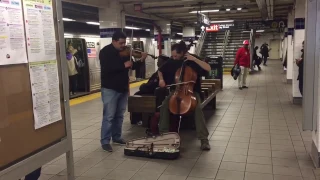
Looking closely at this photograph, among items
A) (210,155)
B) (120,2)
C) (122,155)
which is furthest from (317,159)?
(120,2)

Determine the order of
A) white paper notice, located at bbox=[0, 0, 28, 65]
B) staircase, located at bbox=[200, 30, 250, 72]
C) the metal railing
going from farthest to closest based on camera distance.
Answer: the metal railing → staircase, located at bbox=[200, 30, 250, 72] → white paper notice, located at bbox=[0, 0, 28, 65]

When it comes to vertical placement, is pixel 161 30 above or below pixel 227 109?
above

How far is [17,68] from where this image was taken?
182 cm

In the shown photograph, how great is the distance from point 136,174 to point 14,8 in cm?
207

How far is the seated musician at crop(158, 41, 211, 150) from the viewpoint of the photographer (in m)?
3.96

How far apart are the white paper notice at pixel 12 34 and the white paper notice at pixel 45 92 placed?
127 mm

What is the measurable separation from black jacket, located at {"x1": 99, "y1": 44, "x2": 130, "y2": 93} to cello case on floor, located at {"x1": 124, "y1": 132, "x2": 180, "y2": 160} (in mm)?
708

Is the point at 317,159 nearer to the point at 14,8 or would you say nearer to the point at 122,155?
the point at 122,155

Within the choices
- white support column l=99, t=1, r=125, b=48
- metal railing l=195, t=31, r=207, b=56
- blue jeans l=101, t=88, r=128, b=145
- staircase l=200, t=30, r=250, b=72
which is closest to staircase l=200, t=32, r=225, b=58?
staircase l=200, t=30, r=250, b=72

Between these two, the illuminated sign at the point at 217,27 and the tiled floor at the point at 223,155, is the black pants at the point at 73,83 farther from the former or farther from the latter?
the illuminated sign at the point at 217,27

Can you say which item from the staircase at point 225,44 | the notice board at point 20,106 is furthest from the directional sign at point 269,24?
the notice board at point 20,106

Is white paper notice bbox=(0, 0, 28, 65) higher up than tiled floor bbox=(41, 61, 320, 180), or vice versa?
white paper notice bbox=(0, 0, 28, 65)

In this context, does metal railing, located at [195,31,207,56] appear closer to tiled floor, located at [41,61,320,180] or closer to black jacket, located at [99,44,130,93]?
tiled floor, located at [41,61,320,180]

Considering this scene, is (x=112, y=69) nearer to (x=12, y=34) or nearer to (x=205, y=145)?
(x=205, y=145)
